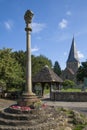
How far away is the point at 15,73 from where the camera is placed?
37.5 m

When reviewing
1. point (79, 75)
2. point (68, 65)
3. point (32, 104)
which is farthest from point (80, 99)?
point (68, 65)

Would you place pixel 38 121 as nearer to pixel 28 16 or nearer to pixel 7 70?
pixel 28 16

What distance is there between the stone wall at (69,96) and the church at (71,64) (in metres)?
82.7

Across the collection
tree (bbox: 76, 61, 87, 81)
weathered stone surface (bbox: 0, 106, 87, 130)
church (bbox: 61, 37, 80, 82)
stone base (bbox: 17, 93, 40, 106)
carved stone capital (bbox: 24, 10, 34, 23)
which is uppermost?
church (bbox: 61, 37, 80, 82)

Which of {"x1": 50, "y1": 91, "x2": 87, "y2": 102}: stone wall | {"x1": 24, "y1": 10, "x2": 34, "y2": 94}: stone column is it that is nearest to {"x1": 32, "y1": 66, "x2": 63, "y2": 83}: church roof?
{"x1": 50, "y1": 91, "x2": 87, "y2": 102}: stone wall

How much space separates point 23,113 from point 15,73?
919 inches

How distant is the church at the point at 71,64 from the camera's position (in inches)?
4707

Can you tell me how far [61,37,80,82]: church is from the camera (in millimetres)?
119562

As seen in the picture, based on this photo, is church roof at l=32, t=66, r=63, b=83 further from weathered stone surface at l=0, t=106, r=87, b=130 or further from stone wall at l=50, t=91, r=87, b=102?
weathered stone surface at l=0, t=106, r=87, b=130

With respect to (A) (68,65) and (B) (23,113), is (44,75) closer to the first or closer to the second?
(B) (23,113)

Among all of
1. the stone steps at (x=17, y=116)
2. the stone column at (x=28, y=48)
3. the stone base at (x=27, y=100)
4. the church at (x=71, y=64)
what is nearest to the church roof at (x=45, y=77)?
the stone column at (x=28, y=48)

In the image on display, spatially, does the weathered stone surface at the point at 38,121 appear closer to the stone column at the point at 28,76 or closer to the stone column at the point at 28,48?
the stone column at the point at 28,76

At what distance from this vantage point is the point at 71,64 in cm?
12888

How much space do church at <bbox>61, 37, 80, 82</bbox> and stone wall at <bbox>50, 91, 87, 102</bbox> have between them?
82658 mm
